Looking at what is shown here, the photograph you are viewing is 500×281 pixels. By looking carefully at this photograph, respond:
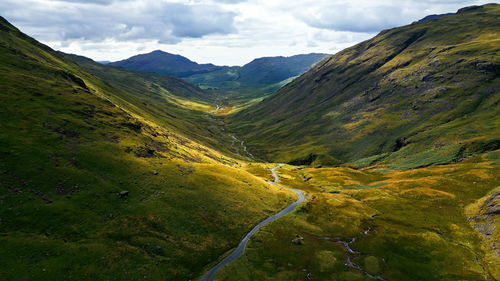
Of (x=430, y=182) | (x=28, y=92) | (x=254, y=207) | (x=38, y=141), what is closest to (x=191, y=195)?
(x=254, y=207)

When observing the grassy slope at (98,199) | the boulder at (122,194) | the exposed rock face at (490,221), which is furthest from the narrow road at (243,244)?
the exposed rock face at (490,221)

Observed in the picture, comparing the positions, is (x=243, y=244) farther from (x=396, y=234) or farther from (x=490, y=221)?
(x=490, y=221)

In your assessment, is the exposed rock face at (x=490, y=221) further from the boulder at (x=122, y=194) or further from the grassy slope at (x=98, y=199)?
the boulder at (x=122, y=194)

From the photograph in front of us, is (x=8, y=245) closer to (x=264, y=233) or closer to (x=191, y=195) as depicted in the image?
(x=191, y=195)

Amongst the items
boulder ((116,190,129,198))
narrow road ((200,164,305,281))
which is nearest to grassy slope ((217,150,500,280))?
narrow road ((200,164,305,281))

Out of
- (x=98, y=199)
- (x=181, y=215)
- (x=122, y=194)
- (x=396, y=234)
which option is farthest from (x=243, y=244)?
(x=396, y=234)

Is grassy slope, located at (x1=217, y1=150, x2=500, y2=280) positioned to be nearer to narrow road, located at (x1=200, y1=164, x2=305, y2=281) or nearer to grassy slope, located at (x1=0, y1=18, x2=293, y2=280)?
narrow road, located at (x1=200, y1=164, x2=305, y2=281)
